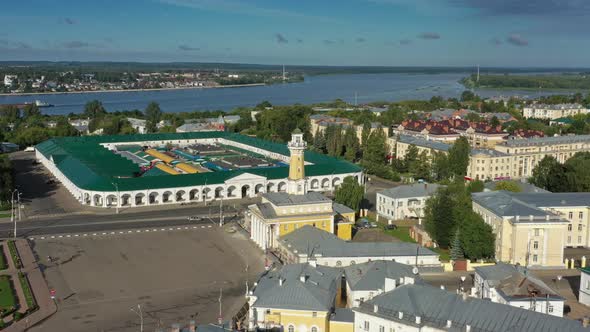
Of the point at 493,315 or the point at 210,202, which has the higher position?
the point at 493,315

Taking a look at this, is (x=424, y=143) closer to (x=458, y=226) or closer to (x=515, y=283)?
(x=458, y=226)

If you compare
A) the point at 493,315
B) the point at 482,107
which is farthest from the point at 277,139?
the point at 493,315

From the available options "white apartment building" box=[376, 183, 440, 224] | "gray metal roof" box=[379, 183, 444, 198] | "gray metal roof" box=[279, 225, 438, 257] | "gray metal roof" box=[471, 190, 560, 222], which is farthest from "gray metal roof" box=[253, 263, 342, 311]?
"gray metal roof" box=[379, 183, 444, 198]

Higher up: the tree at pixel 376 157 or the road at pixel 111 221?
the tree at pixel 376 157

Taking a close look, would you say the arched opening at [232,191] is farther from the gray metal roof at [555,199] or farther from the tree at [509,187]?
the gray metal roof at [555,199]

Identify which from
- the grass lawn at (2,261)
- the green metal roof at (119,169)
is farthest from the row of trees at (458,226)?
the grass lawn at (2,261)

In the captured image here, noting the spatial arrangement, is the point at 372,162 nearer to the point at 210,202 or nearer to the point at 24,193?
the point at 210,202
